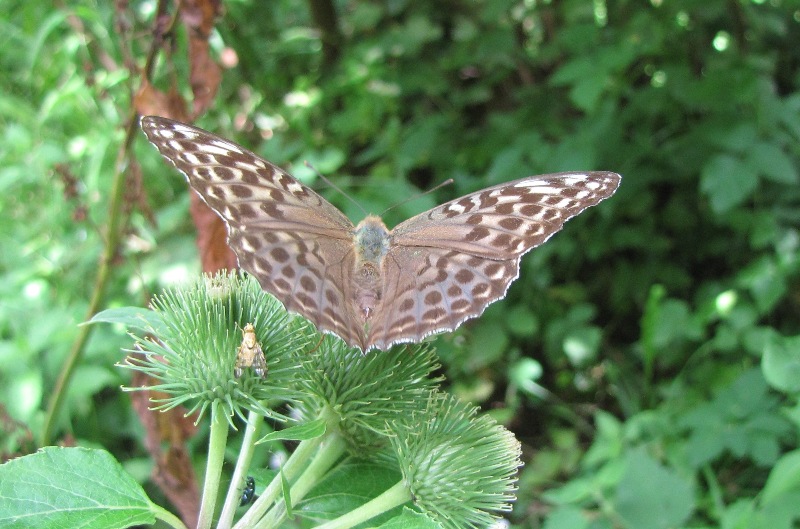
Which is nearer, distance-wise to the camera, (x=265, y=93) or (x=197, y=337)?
(x=197, y=337)

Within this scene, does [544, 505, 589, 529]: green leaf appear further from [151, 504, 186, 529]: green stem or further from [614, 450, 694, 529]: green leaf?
[151, 504, 186, 529]: green stem

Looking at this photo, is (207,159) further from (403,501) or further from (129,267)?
(129,267)

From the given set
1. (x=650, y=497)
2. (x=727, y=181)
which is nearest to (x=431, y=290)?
(x=650, y=497)

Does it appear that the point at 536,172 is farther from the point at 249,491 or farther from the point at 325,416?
the point at 249,491

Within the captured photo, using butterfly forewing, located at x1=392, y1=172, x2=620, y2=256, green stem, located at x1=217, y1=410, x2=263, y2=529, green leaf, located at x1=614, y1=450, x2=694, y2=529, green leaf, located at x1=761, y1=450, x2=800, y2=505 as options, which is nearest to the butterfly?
butterfly forewing, located at x1=392, y1=172, x2=620, y2=256

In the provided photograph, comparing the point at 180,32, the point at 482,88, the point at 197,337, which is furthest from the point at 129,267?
the point at 482,88
